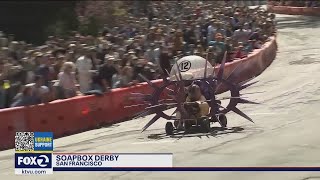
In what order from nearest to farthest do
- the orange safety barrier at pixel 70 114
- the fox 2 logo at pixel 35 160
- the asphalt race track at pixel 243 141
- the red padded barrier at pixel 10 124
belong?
the fox 2 logo at pixel 35 160 → the asphalt race track at pixel 243 141 → the red padded barrier at pixel 10 124 → the orange safety barrier at pixel 70 114

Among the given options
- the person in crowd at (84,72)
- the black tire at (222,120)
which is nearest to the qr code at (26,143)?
the black tire at (222,120)

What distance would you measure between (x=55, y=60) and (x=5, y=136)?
329 centimetres

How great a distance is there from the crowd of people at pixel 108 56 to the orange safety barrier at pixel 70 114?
0.25m

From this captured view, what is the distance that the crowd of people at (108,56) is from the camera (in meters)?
13.9

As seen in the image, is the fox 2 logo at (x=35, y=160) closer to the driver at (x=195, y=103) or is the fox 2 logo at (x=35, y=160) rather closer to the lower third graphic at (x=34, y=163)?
the lower third graphic at (x=34, y=163)

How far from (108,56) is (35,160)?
25.7ft

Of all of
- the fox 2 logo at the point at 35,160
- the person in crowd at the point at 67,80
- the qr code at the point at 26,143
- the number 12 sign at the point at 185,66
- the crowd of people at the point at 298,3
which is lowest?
the fox 2 logo at the point at 35,160

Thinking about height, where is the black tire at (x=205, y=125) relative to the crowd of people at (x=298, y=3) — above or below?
below

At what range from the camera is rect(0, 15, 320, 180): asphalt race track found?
365 inches

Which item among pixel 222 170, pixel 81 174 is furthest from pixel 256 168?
pixel 81 174

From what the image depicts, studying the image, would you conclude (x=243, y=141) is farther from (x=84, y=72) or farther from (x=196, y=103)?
(x=84, y=72)

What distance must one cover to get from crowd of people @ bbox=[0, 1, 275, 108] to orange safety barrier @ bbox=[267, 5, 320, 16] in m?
18.5

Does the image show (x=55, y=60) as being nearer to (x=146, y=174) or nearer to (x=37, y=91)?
(x=37, y=91)

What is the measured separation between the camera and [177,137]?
40.5 ft
